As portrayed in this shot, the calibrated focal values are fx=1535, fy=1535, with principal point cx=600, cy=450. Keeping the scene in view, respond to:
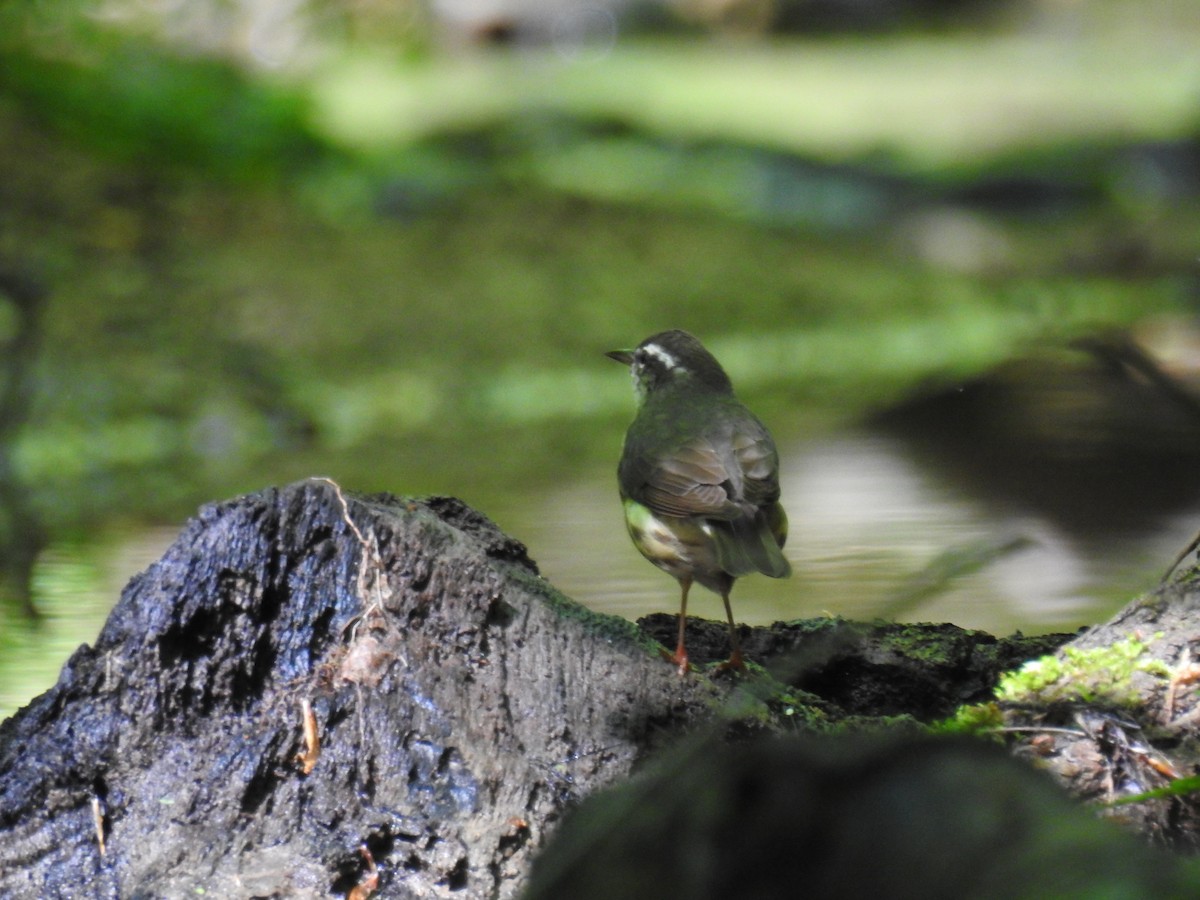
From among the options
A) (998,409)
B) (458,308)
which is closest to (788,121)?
(458,308)

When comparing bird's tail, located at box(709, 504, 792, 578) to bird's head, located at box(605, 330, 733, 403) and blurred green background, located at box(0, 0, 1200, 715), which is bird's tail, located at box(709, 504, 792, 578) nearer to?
blurred green background, located at box(0, 0, 1200, 715)

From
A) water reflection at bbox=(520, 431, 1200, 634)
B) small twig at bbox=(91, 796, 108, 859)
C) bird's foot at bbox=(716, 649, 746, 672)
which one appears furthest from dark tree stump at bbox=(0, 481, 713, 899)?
water reflection at bbox=(520, 431, 1200, 634)

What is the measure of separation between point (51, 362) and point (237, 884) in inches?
195

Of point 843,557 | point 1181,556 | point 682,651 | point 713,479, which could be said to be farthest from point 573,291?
point 1181,556

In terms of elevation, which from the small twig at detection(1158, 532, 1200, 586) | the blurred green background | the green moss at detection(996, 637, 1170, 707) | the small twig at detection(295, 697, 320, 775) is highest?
the blurred green background

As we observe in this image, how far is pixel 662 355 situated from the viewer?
3164 millimetres

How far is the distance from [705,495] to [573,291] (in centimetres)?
513

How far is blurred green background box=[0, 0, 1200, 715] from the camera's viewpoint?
4.13m

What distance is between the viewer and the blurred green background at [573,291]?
4129 mm

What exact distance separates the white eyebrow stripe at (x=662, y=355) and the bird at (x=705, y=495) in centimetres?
18

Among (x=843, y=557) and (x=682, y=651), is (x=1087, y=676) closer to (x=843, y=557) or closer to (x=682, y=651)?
(x=682, y=651)

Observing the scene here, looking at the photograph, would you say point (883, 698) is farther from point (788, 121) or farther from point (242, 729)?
point (788, 121)

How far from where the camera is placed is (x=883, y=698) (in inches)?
92.2

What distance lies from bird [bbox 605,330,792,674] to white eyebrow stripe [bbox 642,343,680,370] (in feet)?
0.59
